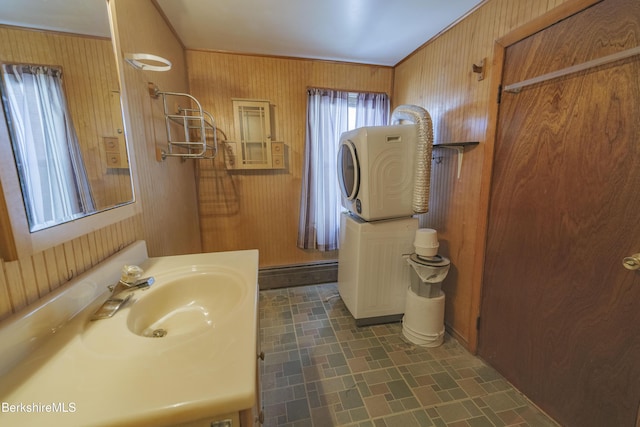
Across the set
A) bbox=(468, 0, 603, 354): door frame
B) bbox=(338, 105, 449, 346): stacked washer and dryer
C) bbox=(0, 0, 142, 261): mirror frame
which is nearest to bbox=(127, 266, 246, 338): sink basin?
bbox=(0, 0, 142, 261): mirror frame

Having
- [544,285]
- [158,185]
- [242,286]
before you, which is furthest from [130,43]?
[544,285]

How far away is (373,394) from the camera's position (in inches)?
60.9

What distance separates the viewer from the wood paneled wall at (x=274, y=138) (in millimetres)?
2500

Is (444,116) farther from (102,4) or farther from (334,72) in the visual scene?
(102,4)

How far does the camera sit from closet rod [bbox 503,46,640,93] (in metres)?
1.01

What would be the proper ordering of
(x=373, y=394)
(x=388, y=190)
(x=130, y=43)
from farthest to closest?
(x=388, y=190) < (x=373, y=394) < (x=130, y=43)

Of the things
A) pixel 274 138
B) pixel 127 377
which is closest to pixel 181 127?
pixel 274 138

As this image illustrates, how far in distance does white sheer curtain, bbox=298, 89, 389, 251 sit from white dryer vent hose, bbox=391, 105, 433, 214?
2.82ft

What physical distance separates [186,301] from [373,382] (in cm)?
128

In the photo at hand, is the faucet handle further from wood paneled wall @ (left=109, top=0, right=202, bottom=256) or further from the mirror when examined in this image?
wood paneled wall @ (left=109, top=0, right=202, bottom=256)

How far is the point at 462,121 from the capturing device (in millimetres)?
1901

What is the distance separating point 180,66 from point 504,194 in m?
2.79

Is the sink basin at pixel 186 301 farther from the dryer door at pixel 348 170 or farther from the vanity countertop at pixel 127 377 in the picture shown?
the dryer door at pixel 348 170

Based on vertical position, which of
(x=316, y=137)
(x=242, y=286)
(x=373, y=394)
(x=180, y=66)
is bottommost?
(x=373, y=394)
